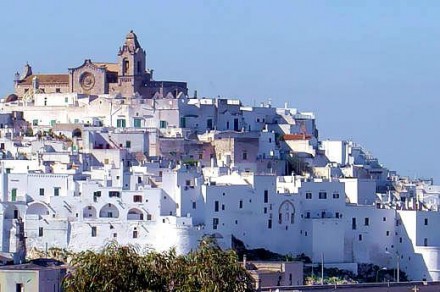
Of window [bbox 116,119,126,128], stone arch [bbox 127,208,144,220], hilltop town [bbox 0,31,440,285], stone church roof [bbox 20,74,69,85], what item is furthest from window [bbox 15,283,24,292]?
stone church roof [bbox 20,74,69,85]

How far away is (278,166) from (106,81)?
8397 mm

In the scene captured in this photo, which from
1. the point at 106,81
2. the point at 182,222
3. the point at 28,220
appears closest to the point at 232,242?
the point at 182,222

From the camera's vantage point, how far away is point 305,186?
217ft

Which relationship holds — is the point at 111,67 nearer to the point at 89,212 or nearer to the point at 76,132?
the point at 76,132

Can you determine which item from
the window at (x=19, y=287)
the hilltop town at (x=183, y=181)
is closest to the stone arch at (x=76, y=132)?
the hilltop town at (x=183, y=181)

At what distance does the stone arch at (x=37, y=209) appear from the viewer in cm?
6438

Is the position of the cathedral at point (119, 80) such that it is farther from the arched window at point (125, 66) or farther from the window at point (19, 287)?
the window at point (19, 287)

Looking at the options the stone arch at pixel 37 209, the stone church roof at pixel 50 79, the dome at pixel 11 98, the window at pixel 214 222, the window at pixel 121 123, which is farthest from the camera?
the dome at pixel 11 98

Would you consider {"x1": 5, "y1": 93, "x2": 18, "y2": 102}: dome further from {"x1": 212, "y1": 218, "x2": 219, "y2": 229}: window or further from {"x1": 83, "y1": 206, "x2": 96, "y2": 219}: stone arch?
{"x1": 212, "y1": 218, "x2": 219, "y2": 229}: window

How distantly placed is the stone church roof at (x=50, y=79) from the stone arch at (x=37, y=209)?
44.3 ft

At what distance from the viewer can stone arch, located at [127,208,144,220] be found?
2506 inches

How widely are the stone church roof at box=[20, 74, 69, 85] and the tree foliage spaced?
30823mm

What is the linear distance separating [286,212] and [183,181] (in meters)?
3.69

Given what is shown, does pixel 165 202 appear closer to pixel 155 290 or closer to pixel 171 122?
pixel 171 122
